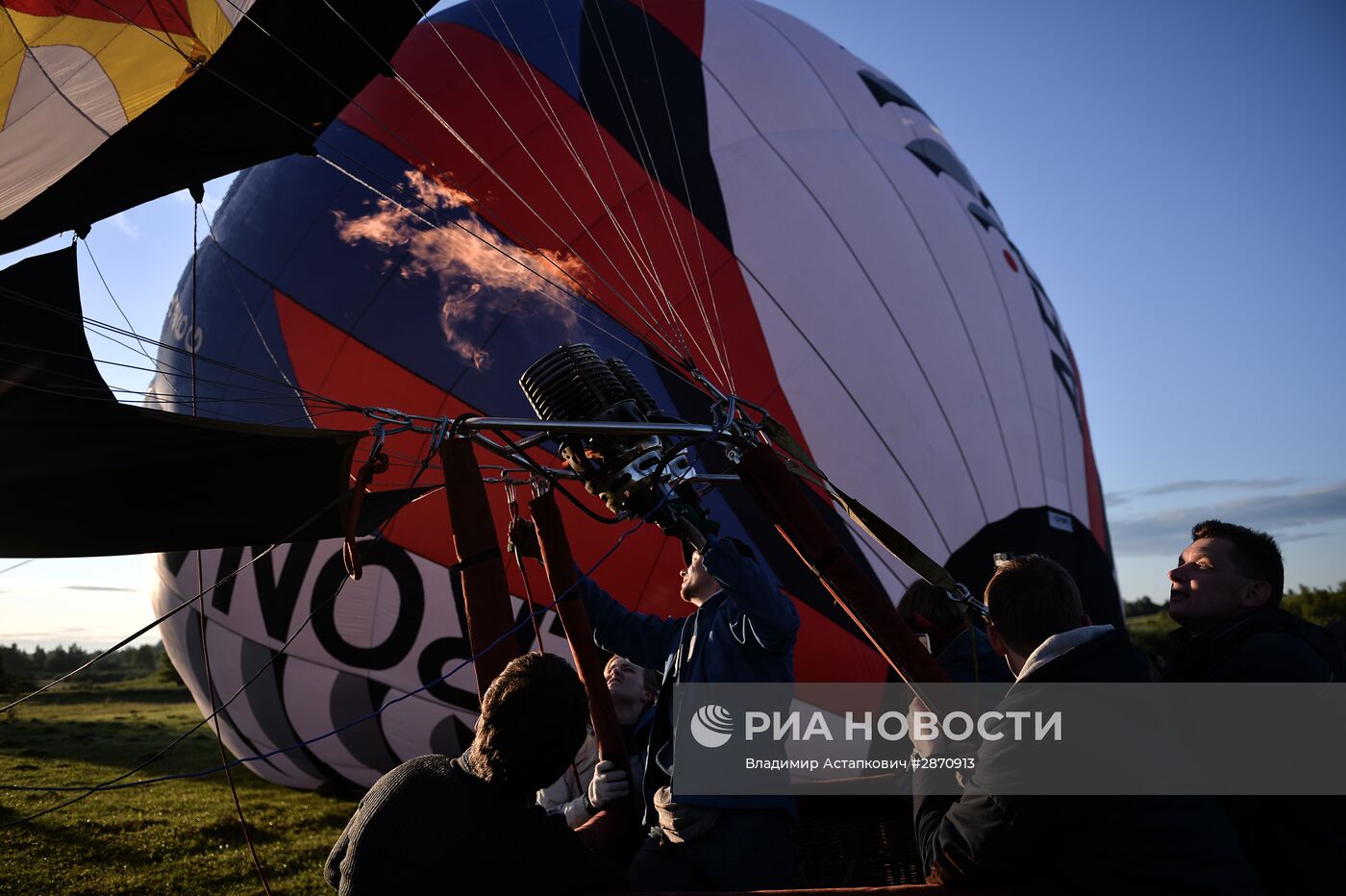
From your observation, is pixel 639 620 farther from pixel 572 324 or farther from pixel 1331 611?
pixel 1331 611

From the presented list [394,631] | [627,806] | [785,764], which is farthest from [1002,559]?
[394,631]

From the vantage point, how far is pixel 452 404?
4.76 meters

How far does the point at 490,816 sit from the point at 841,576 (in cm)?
117

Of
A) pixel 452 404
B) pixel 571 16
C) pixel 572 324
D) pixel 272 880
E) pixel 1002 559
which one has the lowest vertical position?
pixel 272 880

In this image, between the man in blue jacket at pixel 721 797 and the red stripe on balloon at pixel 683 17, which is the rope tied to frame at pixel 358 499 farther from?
the red stripe on balloon at pixel 683 17

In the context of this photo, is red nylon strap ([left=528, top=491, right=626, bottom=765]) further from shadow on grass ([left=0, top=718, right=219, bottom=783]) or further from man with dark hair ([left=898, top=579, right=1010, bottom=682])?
shadow on grass ([left=0, top=718, right=219, bottom=783])

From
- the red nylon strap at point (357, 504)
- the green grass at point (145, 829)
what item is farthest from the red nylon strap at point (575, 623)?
the green grass at point (145, 829)

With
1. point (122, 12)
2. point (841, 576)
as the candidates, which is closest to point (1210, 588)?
point (841, 576)

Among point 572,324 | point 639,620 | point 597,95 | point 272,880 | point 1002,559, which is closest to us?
point 1002,559

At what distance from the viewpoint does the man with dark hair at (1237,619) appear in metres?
1.94

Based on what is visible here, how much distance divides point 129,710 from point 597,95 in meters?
11.9

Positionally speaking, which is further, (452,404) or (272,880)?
(452,404)
